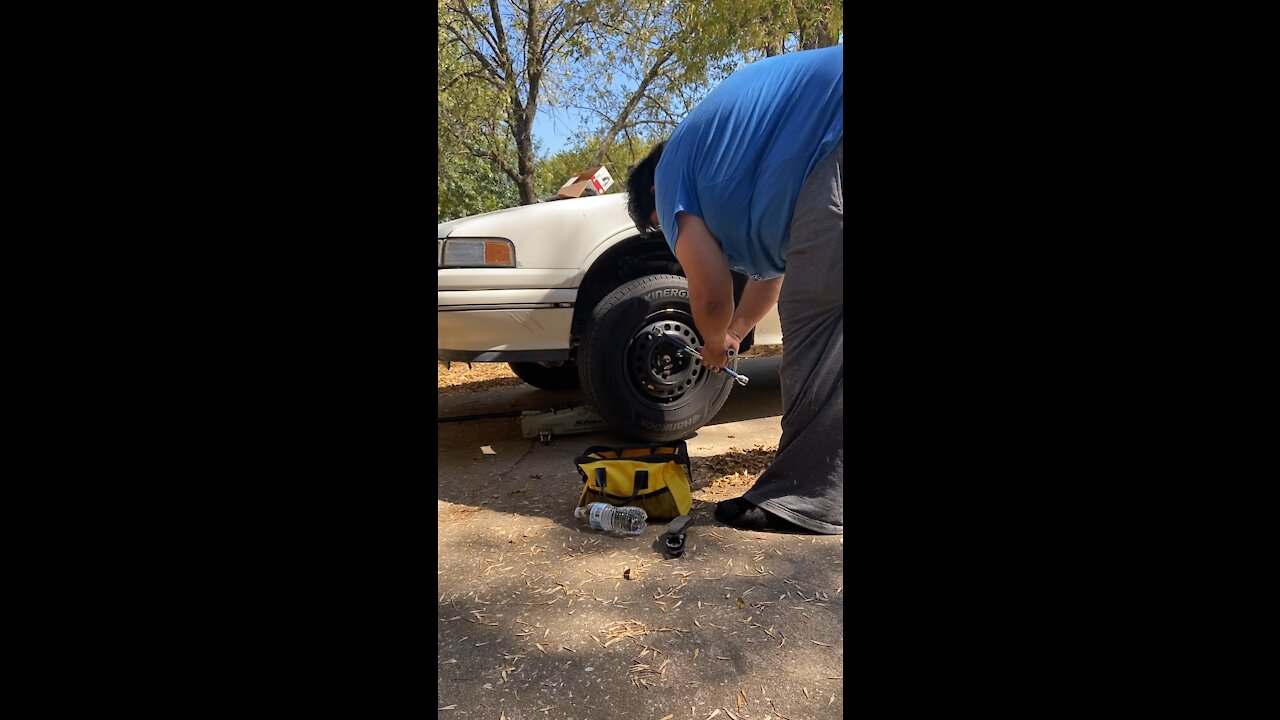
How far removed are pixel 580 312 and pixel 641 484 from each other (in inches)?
46.7

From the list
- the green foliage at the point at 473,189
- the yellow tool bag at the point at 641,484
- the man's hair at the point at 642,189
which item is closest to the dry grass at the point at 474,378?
the man's hair at the point at 642,189

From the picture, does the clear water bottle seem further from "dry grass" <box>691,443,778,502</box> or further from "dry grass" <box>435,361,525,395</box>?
"dry grass" <box>435,361,525,395</box>

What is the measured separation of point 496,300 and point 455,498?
3.14 feet

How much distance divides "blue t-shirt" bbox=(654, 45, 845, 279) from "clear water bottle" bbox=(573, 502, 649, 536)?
1115mm

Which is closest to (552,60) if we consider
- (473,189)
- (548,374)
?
(473,189)

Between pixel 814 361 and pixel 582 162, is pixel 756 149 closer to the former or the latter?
pixel 814 361

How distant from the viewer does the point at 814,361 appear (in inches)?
98.1

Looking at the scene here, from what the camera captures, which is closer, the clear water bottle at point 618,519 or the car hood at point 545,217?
the clear water bottle at point 618,519

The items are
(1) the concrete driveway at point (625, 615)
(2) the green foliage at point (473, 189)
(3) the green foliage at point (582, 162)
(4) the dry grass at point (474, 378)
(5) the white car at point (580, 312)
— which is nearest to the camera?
(1) the concrete driveway at point (625, 615)

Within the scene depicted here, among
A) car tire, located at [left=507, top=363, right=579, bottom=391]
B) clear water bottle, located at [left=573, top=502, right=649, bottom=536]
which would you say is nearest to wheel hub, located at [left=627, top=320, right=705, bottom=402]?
clear water bottle, located at [left=573, top=502, right=649, bottom=536]

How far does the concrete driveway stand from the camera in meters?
1.52

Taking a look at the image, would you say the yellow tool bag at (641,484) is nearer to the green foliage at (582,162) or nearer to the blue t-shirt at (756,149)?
the blue t-shirt at (756,149)

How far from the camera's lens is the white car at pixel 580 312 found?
3393 millimetres

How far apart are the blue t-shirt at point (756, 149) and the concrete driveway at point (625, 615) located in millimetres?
1132
